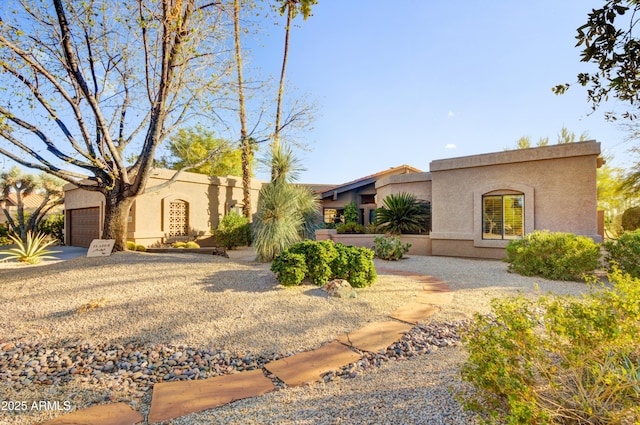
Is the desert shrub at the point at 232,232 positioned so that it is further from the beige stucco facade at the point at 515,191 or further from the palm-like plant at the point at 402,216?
the beige stucco facade at the point at 515,191

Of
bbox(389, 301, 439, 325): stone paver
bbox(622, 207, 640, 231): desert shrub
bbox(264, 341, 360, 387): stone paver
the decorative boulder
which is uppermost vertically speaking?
bbox(622, 207, 640, 231): desert shrub

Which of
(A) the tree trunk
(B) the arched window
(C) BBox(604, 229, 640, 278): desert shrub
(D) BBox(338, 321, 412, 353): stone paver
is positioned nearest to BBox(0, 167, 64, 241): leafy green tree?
(A) the tree trunk

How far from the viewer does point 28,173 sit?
690 inches

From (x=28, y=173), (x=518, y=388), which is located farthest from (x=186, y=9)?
(x=28, y=173)

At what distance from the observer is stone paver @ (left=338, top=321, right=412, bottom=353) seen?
10.9 feet

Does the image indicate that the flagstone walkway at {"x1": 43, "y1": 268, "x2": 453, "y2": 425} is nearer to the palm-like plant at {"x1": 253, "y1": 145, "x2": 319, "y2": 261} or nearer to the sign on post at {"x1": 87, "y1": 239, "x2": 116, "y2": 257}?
the palm-like plant at {"x1": 253, "y1": 145, "x2": 319, "y2": 261}

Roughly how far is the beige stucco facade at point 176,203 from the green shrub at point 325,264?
9.42 meters

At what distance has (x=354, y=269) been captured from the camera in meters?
5.50

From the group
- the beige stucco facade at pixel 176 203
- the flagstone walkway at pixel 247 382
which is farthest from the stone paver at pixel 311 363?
the beige stucco facade at pixel 176 203

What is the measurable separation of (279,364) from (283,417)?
827 mm

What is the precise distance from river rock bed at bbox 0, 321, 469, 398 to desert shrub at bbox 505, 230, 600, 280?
490 cm

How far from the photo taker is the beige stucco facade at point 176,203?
1238 centimetres

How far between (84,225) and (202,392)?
54.5ft

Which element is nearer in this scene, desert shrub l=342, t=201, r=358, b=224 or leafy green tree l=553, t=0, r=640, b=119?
leafy green tree l=553, t=0, r=640, b=119
